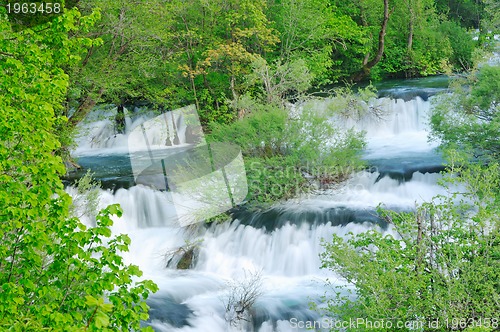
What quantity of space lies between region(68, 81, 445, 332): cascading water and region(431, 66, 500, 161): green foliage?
108 centimetres

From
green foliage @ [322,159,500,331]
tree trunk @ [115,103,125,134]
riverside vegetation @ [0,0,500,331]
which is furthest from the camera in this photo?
tree trunk @ [115,103,125,134]

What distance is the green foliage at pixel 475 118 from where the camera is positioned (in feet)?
43.8

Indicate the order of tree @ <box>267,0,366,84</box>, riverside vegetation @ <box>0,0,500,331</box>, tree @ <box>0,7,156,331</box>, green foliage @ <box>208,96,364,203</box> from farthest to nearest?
tree @ <box>267,0,366,84</box>
green foliage @ <box>208,96,364,203</box>
riverside vegetation @ <box>0,0,500,331</box>
tree @ <box>0,7,156,331</box>

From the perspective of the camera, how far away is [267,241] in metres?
12.4

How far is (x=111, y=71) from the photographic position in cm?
1692

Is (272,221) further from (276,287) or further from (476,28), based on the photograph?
(476,28)

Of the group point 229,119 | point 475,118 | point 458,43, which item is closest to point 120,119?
point 229,119

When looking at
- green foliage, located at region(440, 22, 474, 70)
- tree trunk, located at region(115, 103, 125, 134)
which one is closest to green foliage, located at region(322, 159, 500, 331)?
tree trunk, located at region(115, 103, 125, 134)

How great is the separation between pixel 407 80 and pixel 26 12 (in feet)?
47.3

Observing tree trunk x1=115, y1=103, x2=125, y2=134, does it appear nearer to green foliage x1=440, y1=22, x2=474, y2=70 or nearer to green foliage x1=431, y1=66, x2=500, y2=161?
green foliage x1=431, y1=66, x2=500, y2=161

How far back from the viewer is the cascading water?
10266 mm

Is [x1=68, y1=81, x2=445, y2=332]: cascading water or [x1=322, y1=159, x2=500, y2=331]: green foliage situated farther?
[x1=68, y1=81, x2=445, y2=332]: cascading water

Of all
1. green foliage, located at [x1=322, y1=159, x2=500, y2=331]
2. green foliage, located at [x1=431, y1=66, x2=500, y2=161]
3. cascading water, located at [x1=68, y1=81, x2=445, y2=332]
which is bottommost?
cascading water, located at [x1=68, y1=81, x2=445, y2=332]

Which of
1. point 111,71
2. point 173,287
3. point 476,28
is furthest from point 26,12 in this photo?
point 476,28
